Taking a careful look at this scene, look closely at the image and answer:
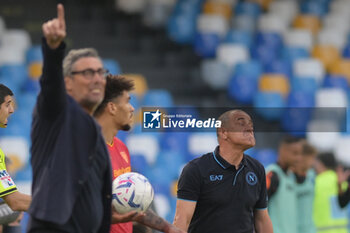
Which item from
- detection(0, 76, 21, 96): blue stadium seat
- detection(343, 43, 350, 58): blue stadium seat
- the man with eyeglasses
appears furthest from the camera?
detection(343, 43, 350, 58): blue stadium seat

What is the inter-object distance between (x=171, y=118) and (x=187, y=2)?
25.5 feet

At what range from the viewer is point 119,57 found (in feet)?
41.0

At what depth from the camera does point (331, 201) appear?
802 cm

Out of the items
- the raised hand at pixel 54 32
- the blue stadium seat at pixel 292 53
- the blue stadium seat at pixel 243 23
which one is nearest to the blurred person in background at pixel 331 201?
the raised hand at pixel 54 32

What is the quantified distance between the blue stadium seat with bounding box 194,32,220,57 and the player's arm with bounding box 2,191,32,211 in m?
7.98

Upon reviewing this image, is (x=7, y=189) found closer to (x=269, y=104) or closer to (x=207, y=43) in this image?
(x=269, y=104)

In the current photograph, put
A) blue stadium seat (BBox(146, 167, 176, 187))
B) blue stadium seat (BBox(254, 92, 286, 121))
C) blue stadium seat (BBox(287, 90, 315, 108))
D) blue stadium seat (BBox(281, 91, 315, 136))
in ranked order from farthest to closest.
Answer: blue stadium seat (BBox(287, 90, 315, 108)), blue stadium seat (BBox(254, 92, 286, 121)), blue stadium seat (BBox(281, 91, 315, 136)), blue stadium seat (BBox(146, 167, 176, 187))

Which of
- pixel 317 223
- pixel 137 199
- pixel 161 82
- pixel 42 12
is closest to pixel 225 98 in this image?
pixel 161 82

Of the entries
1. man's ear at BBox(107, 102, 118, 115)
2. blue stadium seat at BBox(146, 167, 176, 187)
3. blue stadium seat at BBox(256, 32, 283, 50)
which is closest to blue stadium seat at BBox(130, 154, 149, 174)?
blue stadium seat at BBox(146, 167, 176, 187)

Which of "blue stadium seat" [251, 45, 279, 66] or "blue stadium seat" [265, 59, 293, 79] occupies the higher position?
"blue stadium seat" [251, 45, 279, 66]

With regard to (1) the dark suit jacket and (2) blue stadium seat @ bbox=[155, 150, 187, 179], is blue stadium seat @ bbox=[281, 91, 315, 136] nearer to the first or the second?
(2) blue stadium seat @ bbox=[155, 150, 187, 179]

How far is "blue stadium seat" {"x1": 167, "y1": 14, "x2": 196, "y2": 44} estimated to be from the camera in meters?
12.7

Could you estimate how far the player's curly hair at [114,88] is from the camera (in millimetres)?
4770

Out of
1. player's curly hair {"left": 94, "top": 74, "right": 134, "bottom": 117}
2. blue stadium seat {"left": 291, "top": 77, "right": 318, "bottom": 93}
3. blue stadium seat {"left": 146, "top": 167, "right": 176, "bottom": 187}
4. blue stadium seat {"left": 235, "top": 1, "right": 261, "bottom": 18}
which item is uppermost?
blue stadium seat {"left": 235, "top": 1, "right": 261, "bottom": 18}
